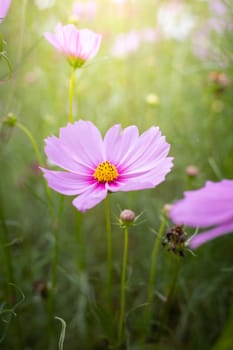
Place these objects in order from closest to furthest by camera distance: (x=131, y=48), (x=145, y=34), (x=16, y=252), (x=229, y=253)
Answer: (x=229, y=253), (x=16, y=252), (x=131, y=48), (x=145, y=34)

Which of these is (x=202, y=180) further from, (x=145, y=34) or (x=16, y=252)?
(x=145, y=34)

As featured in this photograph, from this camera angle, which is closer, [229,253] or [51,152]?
[51,152]

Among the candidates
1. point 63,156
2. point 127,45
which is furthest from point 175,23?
point 63,156

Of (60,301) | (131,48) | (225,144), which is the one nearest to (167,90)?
(131,48)

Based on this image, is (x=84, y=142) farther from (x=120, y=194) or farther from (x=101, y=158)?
(x=120, y=194)

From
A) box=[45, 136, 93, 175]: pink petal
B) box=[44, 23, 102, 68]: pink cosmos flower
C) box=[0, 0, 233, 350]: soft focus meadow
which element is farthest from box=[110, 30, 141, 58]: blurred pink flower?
box=[45, 136, 93, 175]: pink petal

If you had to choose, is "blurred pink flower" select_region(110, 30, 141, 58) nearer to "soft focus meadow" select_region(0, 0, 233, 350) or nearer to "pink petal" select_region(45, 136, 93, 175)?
"soft focus meadow" select_region(0, 0, 233, 350)
